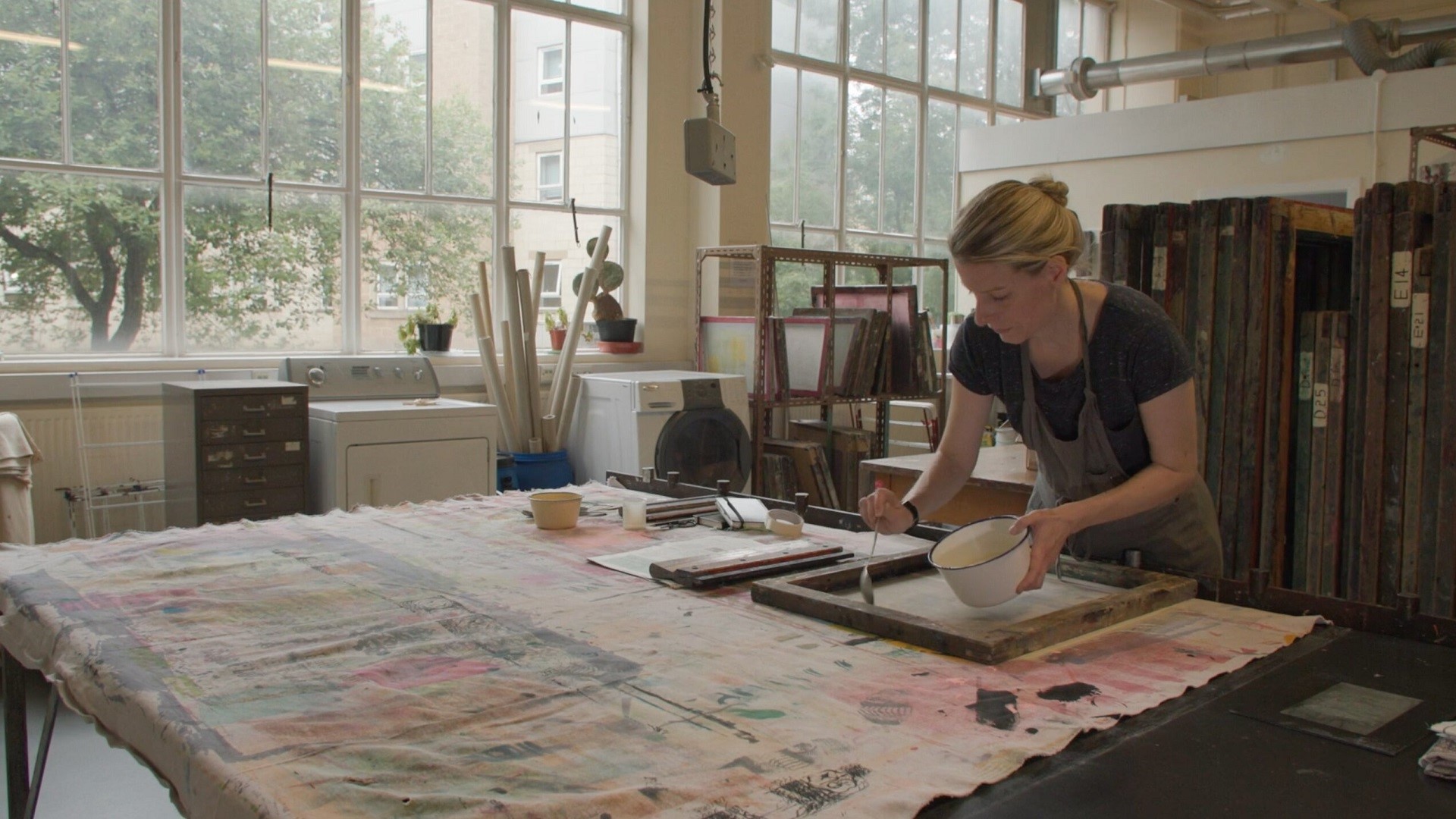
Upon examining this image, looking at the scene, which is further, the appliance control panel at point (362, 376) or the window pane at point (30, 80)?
the appliance control panel at point (362, 376)

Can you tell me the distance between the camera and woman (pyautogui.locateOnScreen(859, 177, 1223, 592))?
1804 mm

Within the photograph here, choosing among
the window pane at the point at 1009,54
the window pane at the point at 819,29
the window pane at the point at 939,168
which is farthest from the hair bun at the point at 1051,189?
the window pane at the point at 1009,54

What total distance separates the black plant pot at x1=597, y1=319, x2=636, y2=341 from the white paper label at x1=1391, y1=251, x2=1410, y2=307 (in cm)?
394

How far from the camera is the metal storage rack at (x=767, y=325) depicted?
555 cm

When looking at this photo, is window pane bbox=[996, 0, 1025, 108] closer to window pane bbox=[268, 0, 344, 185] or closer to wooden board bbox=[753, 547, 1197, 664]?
window pane bbox=[268, 0, 344, 185]

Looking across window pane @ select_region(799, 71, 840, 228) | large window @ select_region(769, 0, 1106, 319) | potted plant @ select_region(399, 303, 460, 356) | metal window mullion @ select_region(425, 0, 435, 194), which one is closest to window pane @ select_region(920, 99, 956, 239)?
large window @ select_region(769, 0, 1106, 319)

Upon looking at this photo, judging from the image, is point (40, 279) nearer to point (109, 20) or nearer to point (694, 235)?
point (109, 20)

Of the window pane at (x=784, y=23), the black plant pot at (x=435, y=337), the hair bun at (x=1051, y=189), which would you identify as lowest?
the black plant pot at (x=435, y=337)

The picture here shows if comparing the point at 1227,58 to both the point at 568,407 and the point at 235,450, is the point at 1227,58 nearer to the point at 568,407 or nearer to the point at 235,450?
the point at 568,407

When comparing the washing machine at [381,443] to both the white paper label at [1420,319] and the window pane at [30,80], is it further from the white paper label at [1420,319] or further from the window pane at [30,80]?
the white paper label at [1420,319]

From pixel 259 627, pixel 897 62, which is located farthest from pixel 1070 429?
pixel 897 62

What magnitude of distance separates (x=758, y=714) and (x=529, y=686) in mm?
301

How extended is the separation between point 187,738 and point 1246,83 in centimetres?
1103

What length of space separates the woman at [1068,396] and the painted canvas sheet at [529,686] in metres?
0.24
